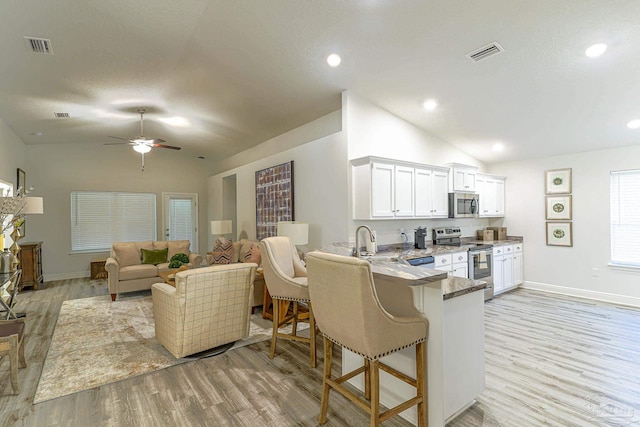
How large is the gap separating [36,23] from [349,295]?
354 cm

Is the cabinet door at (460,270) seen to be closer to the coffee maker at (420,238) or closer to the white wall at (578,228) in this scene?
the coffee maker at (420,238)

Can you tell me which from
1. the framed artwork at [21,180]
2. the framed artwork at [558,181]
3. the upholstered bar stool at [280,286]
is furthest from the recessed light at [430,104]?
the framed artwork at [21,180]

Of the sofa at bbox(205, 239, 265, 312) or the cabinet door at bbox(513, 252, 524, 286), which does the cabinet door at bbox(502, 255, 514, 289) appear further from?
the sofa at bbox(205, 239, 265, 312)

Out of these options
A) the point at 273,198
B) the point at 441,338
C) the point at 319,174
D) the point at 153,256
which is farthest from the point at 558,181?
the point at 153,256

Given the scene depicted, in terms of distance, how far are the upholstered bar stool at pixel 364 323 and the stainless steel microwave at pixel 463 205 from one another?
361cm

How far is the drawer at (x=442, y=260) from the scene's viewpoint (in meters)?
4.34

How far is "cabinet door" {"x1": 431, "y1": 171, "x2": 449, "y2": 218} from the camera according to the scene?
16.3 feet

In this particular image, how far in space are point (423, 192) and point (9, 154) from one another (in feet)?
23.2

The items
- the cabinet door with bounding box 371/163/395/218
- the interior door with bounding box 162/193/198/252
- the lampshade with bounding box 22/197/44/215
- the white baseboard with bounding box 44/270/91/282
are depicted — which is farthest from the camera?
the interior door with bounding box 162/193/198/252

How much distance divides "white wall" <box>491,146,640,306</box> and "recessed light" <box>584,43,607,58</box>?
2748mm

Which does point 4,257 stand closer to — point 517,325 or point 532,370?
point 532,370

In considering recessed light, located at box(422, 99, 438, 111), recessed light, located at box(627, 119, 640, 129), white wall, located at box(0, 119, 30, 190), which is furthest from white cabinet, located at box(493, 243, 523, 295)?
white wall, located at box(0, 119, 30, 190)

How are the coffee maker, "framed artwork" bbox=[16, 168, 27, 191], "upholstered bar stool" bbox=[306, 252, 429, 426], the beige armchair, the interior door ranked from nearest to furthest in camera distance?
"upholstered bar stool" bbox=[306, 252, 429, 426] < the beige armchair < the coffee maker < "framed artwork" bbox=[16, 168, 27, 191] < the interior door

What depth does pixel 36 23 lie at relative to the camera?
2.76 metres
